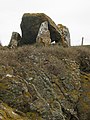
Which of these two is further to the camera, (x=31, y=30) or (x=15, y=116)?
(x=31, y=30)

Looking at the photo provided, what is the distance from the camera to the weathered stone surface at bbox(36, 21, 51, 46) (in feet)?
64.8

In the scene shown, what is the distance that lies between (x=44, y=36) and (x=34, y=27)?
1332 mm

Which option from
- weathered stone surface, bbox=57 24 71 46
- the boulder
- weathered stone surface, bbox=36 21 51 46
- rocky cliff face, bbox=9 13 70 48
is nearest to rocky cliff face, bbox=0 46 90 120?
weathered stone surface, bbox=36 21 51 46

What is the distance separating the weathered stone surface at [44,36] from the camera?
19750mm

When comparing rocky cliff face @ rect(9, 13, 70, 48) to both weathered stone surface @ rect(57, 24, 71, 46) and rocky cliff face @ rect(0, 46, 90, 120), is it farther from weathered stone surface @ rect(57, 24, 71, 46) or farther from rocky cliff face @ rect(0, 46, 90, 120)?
rocky cliff face @ rect(0, 46, 90, 120)

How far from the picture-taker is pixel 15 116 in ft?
35.2

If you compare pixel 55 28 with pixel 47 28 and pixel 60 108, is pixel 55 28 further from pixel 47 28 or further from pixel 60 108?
pixel 60 108

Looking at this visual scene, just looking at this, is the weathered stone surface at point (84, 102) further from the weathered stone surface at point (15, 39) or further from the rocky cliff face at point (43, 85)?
the weathered stone surface at point (15, 39)

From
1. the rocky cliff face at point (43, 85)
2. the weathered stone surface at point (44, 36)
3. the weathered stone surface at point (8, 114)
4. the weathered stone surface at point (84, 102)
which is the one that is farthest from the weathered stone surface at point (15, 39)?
the weathered stone surface at point (8, 114)

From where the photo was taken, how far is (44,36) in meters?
20.1

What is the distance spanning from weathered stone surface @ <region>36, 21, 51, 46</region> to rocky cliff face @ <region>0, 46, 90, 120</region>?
241 centimetres

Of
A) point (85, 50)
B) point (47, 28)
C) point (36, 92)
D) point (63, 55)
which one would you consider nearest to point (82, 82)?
point (63, 55)

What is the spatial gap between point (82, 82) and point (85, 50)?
9.68 feet

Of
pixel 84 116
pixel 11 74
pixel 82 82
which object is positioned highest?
pixel 11 74
